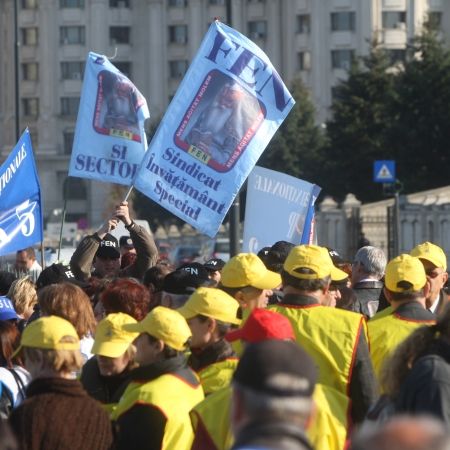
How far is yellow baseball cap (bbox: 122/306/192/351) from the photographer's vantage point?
586 centimetres

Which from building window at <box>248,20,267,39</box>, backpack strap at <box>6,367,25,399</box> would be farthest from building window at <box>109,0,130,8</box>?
backpack strap at <box>6,367,25,399</box>

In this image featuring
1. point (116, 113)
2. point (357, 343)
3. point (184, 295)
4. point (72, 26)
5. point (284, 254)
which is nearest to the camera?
point (357, 343)

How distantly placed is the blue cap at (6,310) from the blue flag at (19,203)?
351cm

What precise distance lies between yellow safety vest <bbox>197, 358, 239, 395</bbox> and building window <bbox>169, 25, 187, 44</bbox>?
91.4 m

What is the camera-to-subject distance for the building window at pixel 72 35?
97.4 m

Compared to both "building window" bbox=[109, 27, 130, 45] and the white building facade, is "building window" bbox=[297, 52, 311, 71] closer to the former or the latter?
the white building facade

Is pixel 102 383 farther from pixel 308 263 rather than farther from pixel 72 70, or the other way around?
pixel 72 70

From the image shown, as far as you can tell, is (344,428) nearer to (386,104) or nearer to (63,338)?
(63,338)

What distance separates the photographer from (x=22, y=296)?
8891mm

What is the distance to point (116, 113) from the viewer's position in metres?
12.9

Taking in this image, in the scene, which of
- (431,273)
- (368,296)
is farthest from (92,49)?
(431,273)

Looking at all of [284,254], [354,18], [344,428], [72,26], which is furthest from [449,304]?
[72,26]

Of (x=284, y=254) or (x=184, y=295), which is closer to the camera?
(x=184, y=295)

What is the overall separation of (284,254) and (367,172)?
44712 millimetres
